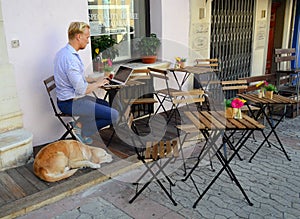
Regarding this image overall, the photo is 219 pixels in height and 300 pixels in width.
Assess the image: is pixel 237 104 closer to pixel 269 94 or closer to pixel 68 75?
pixel 269 94

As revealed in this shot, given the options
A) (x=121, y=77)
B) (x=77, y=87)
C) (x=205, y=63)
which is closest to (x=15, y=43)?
(x=77, y=87)

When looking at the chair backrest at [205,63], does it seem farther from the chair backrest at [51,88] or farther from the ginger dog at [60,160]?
the ginger dog at [60,160]

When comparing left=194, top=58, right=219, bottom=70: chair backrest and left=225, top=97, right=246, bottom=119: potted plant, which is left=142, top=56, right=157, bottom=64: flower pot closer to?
left=194, top=58, right=219, bottom=70: chair backrest

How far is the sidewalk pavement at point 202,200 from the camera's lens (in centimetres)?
274

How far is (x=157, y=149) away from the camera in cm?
295

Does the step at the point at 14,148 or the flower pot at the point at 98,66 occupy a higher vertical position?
the flower pot at the point at 98,66

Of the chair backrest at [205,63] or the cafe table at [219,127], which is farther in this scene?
the chair backrest at [205,63]

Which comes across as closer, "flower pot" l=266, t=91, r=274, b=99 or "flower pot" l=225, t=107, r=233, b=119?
"flower pot" l=225, t=107, r=233, b=119

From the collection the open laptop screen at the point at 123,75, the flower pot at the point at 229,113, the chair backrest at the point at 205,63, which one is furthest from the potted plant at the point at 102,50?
the flower pot at the point at 229,113

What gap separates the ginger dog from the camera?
3.05m

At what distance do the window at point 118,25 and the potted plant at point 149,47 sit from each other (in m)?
0.17

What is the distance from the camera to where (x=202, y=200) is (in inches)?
116

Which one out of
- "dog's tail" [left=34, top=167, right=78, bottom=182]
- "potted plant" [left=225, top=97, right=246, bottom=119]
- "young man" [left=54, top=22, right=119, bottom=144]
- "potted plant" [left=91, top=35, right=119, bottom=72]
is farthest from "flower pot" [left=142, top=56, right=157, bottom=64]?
"dog's tail" [left=34, top=167, right=78, bottom=182]

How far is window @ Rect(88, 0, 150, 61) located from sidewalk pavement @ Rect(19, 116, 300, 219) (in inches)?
88.1
